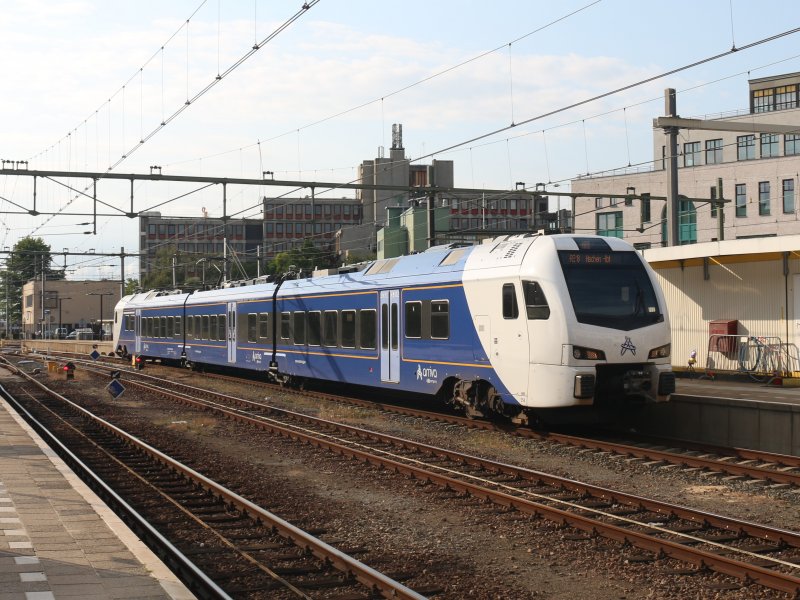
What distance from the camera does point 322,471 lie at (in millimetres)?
14469

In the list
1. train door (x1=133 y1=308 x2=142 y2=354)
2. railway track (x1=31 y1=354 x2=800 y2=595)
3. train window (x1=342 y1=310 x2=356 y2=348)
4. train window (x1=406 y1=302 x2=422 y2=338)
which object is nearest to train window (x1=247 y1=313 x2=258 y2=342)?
train window (x1=342 y1=310 x2=356 y2=348)

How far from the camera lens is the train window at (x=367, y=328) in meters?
22.2

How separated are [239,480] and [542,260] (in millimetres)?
6240

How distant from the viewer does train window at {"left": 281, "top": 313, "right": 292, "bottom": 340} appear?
27.7 metres

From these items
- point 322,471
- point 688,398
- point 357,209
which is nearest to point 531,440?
point 688,398

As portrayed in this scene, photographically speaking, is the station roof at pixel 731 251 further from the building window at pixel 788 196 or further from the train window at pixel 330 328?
the building window at pixel 788 196

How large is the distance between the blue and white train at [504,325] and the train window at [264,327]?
3989 millimetres

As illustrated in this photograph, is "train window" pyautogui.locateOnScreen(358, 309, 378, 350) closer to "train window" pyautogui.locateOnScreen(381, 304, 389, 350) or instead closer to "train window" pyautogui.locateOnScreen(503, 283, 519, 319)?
"train window" pyautogui.locateOnScreen(381, 304, 389, 350)

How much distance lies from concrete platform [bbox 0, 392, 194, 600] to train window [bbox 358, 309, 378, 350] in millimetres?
9983

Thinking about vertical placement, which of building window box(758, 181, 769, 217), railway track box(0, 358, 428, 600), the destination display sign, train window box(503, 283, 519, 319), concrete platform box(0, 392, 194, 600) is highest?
building window box(758, 181, 769, 217)

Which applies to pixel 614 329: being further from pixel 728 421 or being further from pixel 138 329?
pixel 138 329

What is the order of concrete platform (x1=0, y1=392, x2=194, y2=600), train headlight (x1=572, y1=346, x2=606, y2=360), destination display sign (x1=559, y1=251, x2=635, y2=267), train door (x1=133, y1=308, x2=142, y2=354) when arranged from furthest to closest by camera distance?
train door (x1=133, y1=308, x2=142, y2=354), destination display sign (x1=559, y1=251, x2=635, y2=267), train headlight (x1=572, y1=346, x2=606, y2=360), concrete platform (x1=0, y1=392, x2=194, y2=600)

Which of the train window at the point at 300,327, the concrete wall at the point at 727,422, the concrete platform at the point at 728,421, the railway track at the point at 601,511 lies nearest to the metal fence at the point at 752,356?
the concrete platform at the point at 728,421

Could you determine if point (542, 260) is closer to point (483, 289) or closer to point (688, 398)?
point (483, 289)
